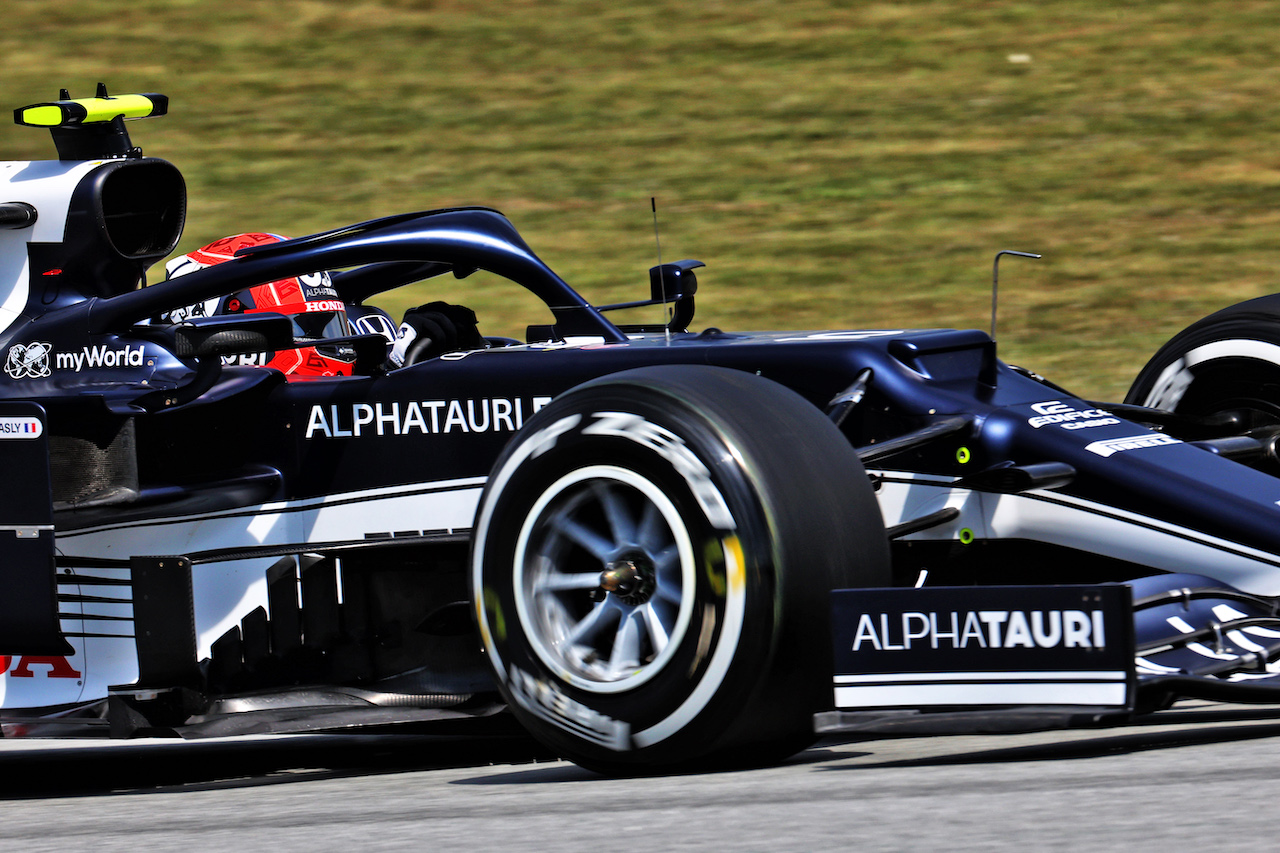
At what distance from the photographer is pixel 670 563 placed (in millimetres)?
4227

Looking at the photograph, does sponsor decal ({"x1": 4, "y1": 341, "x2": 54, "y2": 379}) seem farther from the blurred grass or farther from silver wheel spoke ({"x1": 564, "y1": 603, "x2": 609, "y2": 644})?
the blurred grass

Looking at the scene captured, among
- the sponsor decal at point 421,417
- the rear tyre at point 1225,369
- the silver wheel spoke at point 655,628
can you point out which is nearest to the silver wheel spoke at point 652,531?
the silver wheel spoke at point 655,628

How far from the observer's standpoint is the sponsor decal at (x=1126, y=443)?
4.85 metres

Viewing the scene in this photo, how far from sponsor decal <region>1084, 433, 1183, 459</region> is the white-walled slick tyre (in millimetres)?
863

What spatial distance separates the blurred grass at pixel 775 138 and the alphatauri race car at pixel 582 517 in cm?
765

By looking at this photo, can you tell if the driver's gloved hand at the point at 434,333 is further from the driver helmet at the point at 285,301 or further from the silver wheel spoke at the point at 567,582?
the silver wheel spoke at the point at 567,582

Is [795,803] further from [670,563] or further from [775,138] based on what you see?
[775,138]

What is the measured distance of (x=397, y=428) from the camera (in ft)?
17.3

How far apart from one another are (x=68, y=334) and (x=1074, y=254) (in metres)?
10.9

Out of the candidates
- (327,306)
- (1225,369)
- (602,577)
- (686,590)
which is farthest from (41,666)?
(1225,369)

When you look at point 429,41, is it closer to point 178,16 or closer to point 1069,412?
point 178,16

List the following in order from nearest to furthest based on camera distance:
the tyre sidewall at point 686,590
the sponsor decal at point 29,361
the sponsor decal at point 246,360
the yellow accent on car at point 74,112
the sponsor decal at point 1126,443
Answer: the tyre sidewall at point 686,590, the sponsor decal at point 1126,443, the sponsor decal at point 29,361, the sponsor decal at point 246,360, the yellow accent on car at point 74,112

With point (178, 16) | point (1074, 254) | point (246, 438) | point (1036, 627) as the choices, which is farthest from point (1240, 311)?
point (178, 16)

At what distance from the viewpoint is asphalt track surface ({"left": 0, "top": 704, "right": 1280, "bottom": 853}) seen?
3.28 metres
